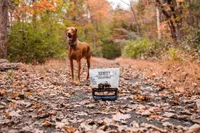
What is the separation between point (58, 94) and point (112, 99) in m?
1.27

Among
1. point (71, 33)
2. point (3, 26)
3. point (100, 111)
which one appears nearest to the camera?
point (100, 111)

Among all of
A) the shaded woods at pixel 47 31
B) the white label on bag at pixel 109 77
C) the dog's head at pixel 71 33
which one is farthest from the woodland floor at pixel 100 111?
the shaded woods at pixel 47 31

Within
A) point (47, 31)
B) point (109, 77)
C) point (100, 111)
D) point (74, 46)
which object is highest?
point (47, 31)

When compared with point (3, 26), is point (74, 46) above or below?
below

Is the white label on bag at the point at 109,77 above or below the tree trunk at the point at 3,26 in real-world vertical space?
below

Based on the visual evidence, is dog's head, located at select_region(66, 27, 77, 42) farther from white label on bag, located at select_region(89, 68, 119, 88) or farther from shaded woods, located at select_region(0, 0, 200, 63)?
shaded woods, located at select_region(0, 0, 200, 63)

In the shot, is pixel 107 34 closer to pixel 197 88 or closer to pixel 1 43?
pixel 1 43

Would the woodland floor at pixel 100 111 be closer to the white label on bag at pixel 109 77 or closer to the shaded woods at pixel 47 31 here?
the white label on bag at pixel 109 77

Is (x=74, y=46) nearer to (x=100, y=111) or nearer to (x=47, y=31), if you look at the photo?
(x=100, y=111)

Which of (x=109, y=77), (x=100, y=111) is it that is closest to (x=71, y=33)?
(x=109, y=77)

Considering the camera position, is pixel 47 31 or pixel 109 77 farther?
pixel 47 31

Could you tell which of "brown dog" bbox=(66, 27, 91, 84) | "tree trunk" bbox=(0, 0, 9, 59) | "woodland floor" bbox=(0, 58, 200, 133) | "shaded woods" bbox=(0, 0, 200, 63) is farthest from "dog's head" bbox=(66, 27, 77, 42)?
"tree trunk" bbox=(0, 0, 9, 59)

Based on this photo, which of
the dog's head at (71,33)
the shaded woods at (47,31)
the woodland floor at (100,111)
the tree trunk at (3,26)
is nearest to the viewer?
the woodland floor at (100,111)

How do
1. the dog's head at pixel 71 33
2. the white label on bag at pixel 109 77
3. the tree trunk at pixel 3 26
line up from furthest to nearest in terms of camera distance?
the tree trunk at pixel 3 26
the dog's head at pixel 71 33
the white label on bag at pixel 109 77
